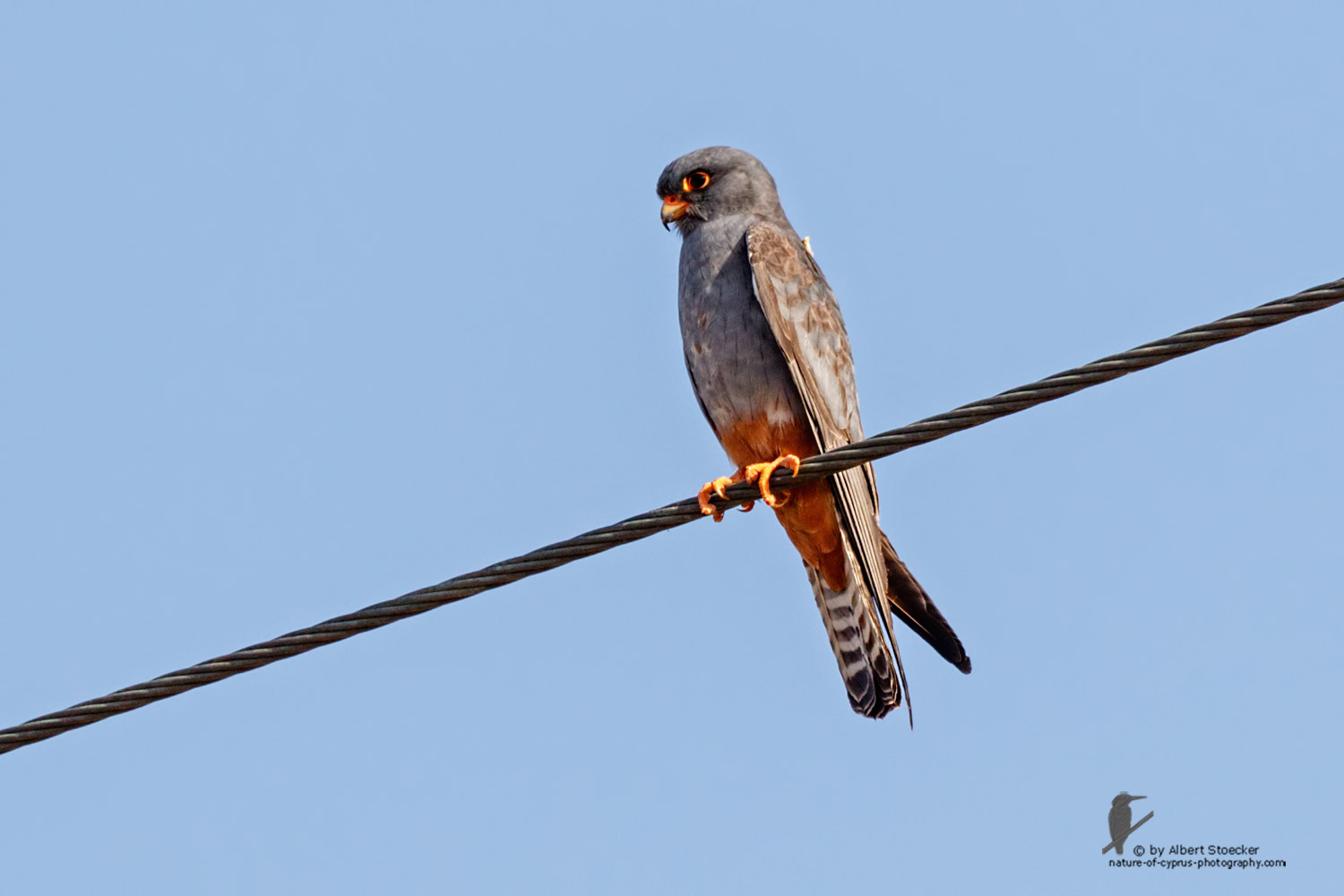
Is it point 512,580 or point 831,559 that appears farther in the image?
point 831,559

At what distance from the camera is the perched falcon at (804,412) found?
5.71 metres

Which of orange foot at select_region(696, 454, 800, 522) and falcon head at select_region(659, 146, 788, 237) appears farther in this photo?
falcon head at select_region(659, 146, 788, 237)

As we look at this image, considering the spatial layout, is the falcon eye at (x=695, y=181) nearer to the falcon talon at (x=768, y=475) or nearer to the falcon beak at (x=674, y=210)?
the falcon beak at (x=674, y=210)

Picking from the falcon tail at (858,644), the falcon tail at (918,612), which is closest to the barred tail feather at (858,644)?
the falcon tail at (858,644)

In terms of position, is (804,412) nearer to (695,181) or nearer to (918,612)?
(918,612)

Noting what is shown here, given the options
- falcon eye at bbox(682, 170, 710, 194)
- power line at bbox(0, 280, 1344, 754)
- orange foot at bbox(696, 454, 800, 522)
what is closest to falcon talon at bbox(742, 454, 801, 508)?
orange foot at bbox(696, 454, 800, 522)

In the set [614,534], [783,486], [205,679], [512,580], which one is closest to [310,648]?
[205,679]

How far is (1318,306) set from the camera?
3.50 meters

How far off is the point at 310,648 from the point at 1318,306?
271 centimetres

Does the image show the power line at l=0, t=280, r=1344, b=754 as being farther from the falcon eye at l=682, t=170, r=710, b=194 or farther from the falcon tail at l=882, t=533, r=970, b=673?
the falcon eye at l=682, t=170, r=710, b=194

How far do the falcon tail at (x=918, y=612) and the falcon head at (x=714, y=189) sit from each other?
1.85 metres

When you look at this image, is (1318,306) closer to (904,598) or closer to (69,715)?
(904,598)

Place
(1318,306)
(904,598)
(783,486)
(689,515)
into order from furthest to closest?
(904,598) → (783,486) → (689,515) → (1318,306)

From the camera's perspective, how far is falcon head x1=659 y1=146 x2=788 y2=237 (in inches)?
262
